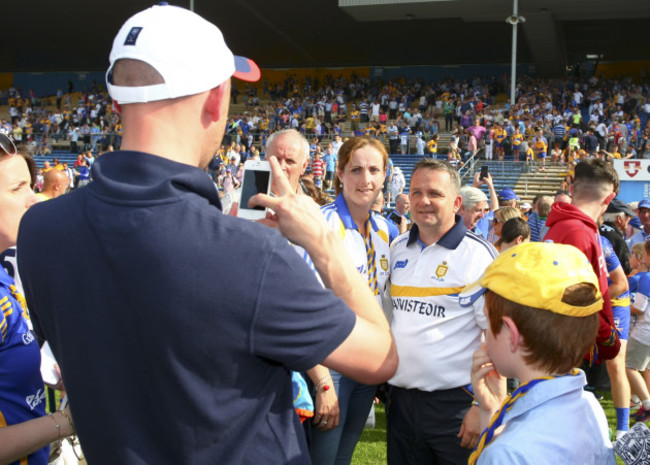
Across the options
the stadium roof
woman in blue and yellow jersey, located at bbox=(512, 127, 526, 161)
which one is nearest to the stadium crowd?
woman in blue and yellow jersey, located at bbox=(512, 127, 526, 161)

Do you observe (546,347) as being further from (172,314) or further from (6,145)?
(6,145)

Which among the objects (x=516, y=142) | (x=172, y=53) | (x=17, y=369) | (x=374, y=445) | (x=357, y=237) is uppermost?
(x=172, y=53)

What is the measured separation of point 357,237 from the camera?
3023 mm

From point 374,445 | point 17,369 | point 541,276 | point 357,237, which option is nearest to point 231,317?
point 541,276

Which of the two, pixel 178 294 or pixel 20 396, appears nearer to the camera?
pixel 178 294

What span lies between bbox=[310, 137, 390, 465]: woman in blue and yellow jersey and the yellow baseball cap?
124 cm

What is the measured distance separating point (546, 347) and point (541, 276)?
0.20m

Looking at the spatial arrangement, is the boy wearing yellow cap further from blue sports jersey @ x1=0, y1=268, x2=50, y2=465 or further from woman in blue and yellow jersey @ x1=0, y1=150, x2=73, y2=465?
blue sports jersey @ x1=0, y1=268, x2=50, y2=465

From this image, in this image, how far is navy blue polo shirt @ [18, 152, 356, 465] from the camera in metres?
1.20

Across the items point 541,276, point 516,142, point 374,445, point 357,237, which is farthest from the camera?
point 516,142

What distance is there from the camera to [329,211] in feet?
9.95

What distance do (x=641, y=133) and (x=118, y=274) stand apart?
24960mm

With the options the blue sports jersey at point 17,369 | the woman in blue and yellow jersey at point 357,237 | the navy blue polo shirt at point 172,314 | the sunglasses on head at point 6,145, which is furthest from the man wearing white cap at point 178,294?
the woman in blue and yellow jersey at point 357,237

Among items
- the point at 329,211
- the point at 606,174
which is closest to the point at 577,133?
the point at 606,174
